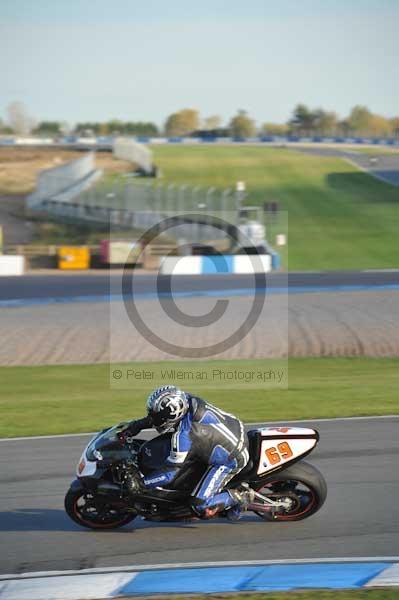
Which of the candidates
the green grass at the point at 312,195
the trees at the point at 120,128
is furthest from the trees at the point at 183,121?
the green grass at the point at 312,195

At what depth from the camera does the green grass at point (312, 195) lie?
47531 millimetres

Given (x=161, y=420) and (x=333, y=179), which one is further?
(x=333, y=179)

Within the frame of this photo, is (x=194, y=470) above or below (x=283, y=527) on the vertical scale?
above

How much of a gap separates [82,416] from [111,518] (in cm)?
572

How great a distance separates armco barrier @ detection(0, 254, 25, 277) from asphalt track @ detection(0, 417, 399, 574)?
28827mm

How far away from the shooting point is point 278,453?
27.9 ft

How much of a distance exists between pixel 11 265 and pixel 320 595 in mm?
33660

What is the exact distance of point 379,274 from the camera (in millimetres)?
37281

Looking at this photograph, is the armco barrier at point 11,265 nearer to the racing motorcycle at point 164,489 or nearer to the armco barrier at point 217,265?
the armco barrier at point 217,265

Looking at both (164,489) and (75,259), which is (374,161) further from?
(164,489)

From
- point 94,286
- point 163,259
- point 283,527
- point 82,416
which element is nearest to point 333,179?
point 163,259

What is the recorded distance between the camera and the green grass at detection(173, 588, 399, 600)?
6785 mm

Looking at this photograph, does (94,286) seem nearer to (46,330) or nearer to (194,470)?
(46,330)

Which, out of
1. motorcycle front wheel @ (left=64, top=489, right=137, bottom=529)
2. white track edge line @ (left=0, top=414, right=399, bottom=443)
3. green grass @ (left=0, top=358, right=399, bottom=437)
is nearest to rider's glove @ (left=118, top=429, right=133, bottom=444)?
motorcycle front wheel @ (left=64, top=489, right=137, bottom=529)
